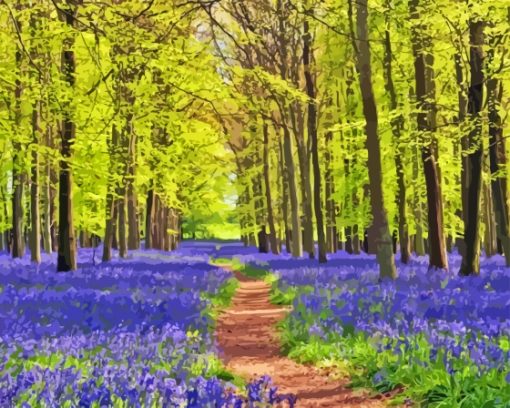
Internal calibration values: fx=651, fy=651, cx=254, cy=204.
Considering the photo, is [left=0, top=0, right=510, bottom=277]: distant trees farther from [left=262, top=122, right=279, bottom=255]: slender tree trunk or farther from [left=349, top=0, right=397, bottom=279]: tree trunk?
[left=262, top=122, right=279, bottom=255]: slender tree trunk

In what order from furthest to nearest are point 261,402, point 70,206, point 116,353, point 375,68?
1. point 375,68
2. point 70,206
3. point 116,353
4. point 261,402

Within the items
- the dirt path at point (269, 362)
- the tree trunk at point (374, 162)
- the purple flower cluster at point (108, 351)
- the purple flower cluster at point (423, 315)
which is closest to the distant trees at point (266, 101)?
the tree trunk at point (374, 162)

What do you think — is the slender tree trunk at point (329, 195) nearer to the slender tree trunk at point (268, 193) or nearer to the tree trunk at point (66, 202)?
the slender tree trunk at point (268, 193)

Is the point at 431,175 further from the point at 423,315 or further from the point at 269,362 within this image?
the point at 269,362

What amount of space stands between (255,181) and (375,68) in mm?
26412

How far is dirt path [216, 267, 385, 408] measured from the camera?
711cm

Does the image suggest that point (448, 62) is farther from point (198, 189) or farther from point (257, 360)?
point (198, 189)

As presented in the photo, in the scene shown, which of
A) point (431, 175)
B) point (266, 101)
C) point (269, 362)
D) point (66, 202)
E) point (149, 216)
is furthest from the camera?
point (149, 216)

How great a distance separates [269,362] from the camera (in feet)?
31.6

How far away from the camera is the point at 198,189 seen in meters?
46.8

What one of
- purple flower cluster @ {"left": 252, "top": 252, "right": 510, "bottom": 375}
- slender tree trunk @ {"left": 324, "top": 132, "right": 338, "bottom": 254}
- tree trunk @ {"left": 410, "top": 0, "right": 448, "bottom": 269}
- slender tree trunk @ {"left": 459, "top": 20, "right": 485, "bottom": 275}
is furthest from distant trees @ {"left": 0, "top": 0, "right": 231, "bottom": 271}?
slender tree trunk @ {"left": 324, "top": 132, "right": 338, "bottom": 254}

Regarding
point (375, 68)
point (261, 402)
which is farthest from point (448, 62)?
point (261, 402)

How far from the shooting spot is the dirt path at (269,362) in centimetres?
711

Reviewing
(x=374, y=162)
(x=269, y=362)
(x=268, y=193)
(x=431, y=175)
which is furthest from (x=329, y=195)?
(x=269, y=362)
